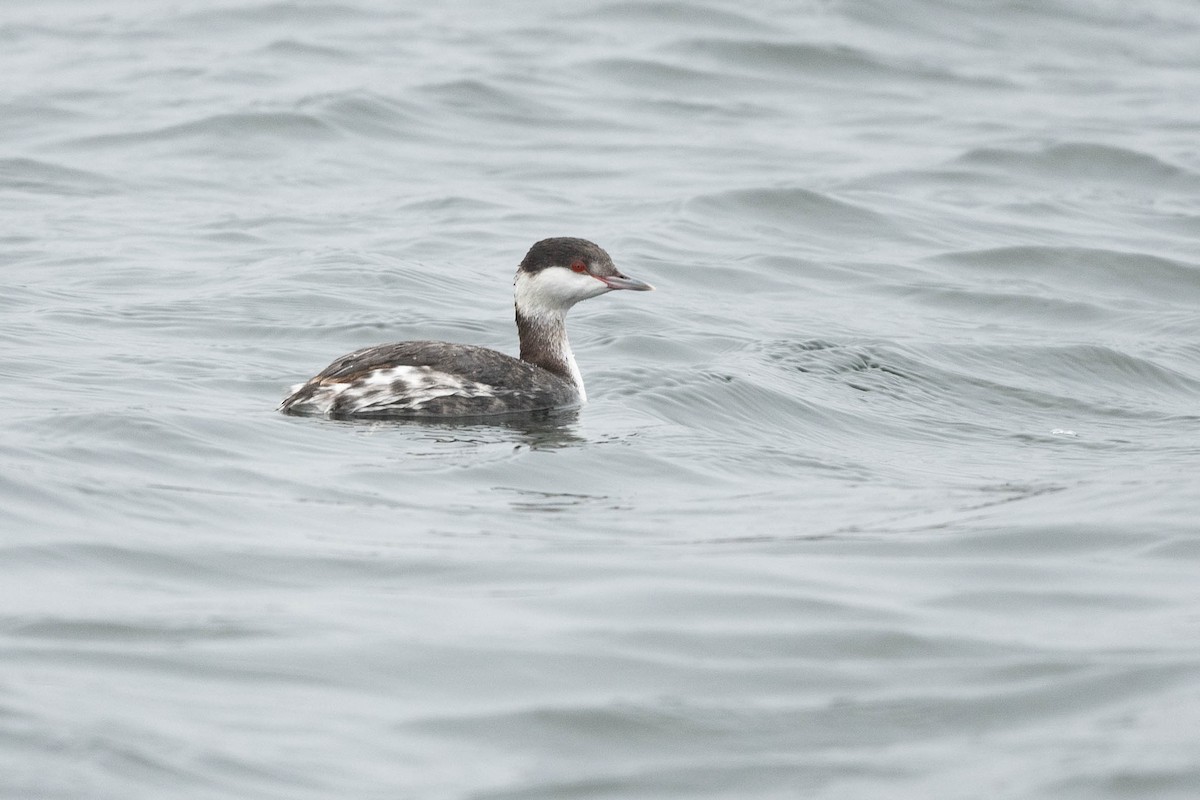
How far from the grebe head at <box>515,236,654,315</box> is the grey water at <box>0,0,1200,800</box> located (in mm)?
765

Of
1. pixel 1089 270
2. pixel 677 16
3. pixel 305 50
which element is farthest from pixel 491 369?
pixel 677 16

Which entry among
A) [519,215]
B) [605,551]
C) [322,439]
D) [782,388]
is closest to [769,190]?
[519,215]

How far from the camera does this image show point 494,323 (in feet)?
47.5

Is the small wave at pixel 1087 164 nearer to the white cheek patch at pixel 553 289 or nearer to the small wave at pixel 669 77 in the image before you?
the small wave at pixel 669 77

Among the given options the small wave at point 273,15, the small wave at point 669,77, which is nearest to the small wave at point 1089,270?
the small wave at point 669,77

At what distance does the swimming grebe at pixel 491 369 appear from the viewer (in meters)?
10.7

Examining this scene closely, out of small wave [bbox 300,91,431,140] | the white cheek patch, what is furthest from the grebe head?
small wave [bbox 300,91,431,140]

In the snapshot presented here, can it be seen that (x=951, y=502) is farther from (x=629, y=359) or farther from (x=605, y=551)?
(x=629, y=359)

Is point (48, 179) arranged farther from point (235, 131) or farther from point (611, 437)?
point (611, 437)

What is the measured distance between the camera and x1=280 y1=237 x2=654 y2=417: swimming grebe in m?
10.7

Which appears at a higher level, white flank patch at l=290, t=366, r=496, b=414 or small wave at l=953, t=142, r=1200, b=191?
white flank patch at l=290, t=366, r=496, b=414

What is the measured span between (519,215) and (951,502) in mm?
10059

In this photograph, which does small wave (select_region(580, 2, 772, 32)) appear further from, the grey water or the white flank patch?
the white flank patch

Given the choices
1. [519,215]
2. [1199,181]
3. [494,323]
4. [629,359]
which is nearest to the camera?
[629,359]
